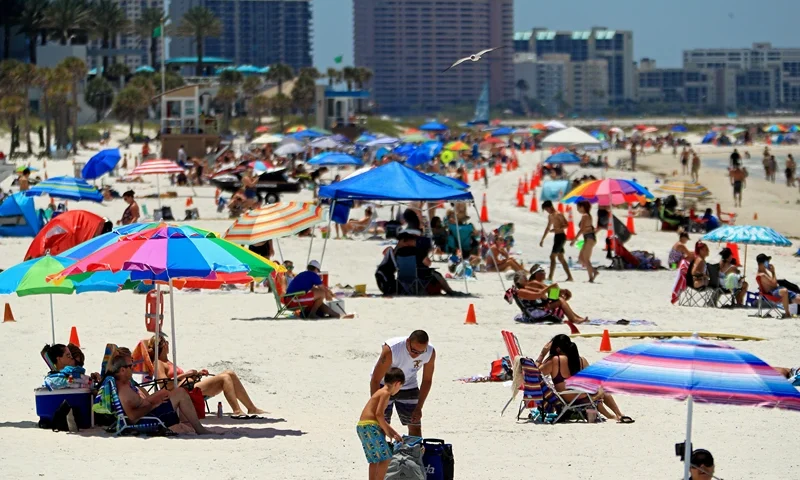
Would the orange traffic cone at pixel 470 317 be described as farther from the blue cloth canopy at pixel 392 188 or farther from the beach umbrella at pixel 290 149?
the beach umbrella at pixel 290 149

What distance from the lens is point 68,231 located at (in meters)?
16.4

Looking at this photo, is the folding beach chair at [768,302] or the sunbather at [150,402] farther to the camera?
the folding beach chair at [768,302]

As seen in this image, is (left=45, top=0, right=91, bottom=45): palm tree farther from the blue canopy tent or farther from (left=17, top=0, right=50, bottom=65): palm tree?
the blue canopy tent

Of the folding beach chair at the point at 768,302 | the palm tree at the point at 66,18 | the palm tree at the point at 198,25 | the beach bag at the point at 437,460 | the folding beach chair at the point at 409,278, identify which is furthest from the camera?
the palm tree at the point at 198,25

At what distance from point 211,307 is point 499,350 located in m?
4.43

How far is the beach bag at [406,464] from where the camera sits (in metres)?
7.01

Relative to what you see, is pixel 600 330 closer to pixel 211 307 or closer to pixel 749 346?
pixel 749 346

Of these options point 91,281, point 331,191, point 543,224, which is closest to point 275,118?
point 543,224

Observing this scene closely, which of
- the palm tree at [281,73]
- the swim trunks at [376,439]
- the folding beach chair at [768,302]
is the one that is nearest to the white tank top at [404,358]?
the swim trunks at [376,439]

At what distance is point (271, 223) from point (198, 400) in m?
6.89

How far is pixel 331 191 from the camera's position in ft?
57.6

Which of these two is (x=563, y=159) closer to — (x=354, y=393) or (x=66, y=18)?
(x=354, y=393)

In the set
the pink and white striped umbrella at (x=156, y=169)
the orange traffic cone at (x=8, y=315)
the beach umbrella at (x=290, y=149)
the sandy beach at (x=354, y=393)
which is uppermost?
the beach umbrella at (x=290, y=149)

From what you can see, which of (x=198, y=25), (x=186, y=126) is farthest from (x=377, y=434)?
(x=198, y=25)
